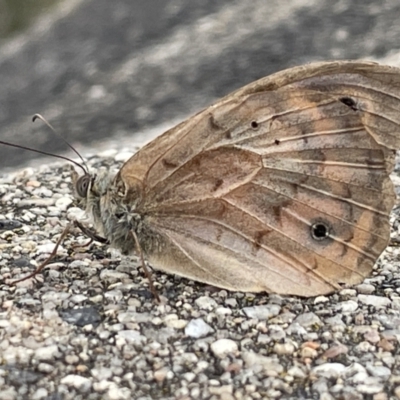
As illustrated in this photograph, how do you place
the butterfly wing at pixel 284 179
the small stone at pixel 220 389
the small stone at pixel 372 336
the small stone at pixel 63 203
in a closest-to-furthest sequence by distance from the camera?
the small stone at pixel 220 389, the small stone at pixel 372 336, the butterfly wing at pixel 284 179, the small stone at pixel 63 203

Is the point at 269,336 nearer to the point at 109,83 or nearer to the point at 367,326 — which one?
the point at 367,326

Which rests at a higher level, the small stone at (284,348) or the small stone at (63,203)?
the small stone at (63,203)

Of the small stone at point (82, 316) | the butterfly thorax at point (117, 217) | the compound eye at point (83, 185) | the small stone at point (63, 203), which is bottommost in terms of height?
the small stone at point (82, 316)

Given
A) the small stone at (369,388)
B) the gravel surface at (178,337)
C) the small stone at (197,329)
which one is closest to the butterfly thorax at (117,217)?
the gravel surface at (178,337)

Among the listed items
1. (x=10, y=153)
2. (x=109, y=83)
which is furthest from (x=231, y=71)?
(x=10, y=153)

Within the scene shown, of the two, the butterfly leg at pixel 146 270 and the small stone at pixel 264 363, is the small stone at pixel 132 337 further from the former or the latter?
the small stone at pixel 264 363
